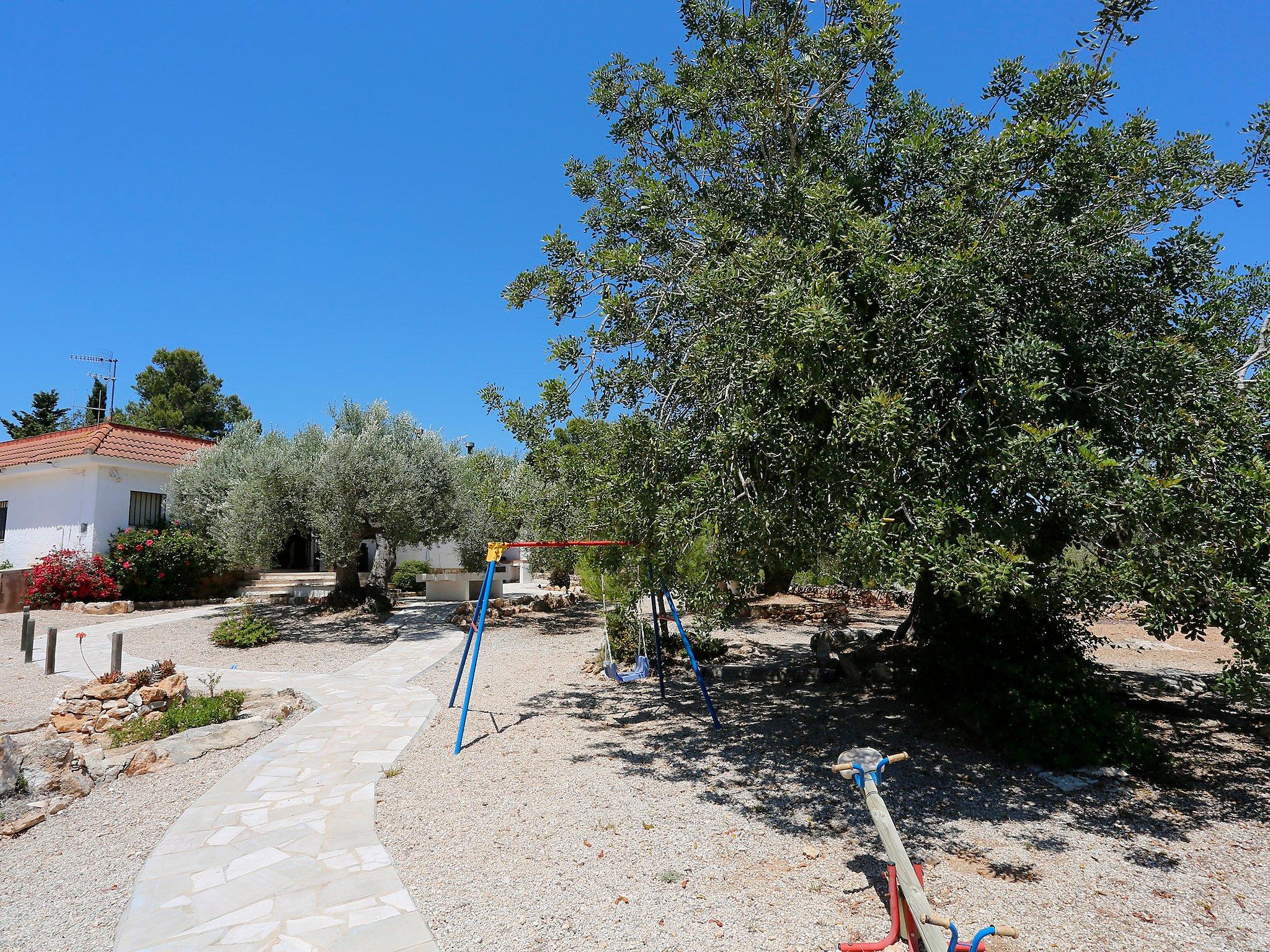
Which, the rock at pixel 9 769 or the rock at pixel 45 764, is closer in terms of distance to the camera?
the rock at pixel 9 769

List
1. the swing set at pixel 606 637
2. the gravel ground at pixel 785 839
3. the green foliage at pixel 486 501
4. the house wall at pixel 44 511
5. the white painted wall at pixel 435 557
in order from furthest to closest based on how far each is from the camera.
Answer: the white painted wall at pixel 435 557
the house wall at pixel 44 511
the green foliage at pixel 486 501
the swing set at pixel 606 637
the gravel ground at pixel 785 839

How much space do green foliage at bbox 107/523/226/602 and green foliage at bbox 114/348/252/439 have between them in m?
27.2

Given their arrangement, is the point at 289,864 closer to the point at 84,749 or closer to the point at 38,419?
the point at 84,749

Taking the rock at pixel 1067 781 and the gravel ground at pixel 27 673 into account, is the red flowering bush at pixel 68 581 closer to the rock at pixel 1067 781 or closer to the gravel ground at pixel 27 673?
the gravel ground at pixel 27 673

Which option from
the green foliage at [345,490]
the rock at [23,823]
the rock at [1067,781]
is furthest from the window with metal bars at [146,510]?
the rock at [1067,781]

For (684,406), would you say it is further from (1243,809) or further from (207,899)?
(1243,809)

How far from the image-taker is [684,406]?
6727 mm

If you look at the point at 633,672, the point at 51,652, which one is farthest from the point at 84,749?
the point at 633,672

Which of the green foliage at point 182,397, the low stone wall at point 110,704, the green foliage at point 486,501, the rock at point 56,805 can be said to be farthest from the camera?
the green foliage at point 182,397

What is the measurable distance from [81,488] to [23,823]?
1677 centimetres

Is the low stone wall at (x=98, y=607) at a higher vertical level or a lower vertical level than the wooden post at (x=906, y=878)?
higher

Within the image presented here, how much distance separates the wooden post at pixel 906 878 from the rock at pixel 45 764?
22.2 ft

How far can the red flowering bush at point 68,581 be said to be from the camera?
16609 mm

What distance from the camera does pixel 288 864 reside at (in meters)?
4.64
